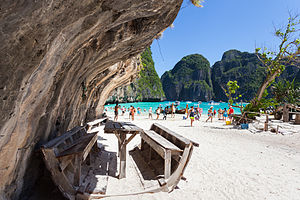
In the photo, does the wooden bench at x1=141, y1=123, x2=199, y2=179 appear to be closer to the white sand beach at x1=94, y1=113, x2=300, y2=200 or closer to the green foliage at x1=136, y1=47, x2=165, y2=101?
the white sand beach at x1=94, y1=113, x2=300, y2=200

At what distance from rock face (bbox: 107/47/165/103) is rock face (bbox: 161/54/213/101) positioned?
205 ft

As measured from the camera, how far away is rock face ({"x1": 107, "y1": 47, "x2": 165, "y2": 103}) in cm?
6625

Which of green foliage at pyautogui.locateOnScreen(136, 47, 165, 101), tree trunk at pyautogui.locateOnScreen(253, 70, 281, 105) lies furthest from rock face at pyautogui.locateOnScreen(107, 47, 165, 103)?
tree trunk at pyautogui.locateOnScreen(253, 70, 281, 105)

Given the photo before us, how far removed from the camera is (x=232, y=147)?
7105mm

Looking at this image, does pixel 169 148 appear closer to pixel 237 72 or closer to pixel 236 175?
pixel 236 175

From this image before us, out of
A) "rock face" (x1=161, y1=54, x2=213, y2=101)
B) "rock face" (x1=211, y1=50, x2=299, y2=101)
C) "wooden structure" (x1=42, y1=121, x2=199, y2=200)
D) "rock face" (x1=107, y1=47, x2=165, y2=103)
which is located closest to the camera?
"wooden structure" (x1=42, y1=121, x2=199, y2=200)

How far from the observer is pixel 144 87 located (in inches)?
3091

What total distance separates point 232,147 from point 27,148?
7160mm

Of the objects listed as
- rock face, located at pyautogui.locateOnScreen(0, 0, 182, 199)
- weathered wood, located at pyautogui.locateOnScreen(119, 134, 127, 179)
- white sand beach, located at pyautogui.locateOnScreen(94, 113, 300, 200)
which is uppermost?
rock face, located at pyautogui.locateOnScreen(0, 0, 182, 199)

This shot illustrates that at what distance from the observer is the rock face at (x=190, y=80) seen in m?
142

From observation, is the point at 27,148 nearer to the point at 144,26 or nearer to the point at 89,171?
the point at 89,171

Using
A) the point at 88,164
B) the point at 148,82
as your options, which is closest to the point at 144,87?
the point at 148,82

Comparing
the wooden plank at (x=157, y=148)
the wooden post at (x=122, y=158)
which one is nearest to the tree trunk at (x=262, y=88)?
the wooden plank at (x=157, y=148)

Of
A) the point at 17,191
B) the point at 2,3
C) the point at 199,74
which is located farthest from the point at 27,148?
the point at 199,74
